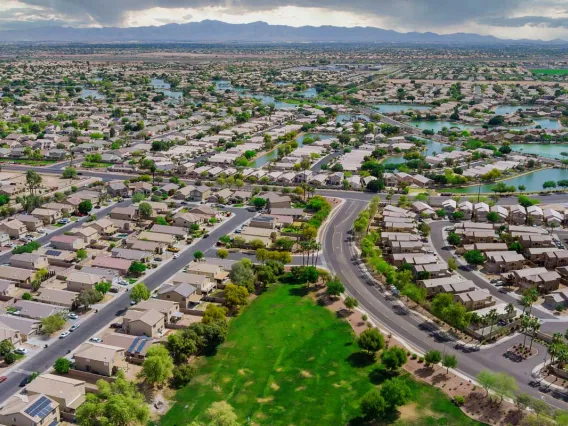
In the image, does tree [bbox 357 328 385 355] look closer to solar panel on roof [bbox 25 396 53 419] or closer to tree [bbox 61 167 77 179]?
solar panel on roof [bbox 25 396 53 419]

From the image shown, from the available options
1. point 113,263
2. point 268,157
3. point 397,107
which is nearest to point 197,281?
point 113,263

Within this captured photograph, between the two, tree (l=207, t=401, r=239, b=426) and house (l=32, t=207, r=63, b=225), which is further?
house (l=32, t=207, r=63, b=225)

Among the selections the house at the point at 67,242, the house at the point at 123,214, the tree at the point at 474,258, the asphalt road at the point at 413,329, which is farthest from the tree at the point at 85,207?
the tree at the point at 474,258

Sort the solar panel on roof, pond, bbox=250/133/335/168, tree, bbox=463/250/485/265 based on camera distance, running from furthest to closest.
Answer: pond, bbox=250/133/335/168, tree, bbox=463/250/485/265, the solar panel on roof

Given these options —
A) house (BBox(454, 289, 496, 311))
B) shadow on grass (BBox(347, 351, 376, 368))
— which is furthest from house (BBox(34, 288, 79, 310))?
house (BBox(454, 289, 496, 311))

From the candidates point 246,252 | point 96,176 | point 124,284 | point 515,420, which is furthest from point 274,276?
point 96,176

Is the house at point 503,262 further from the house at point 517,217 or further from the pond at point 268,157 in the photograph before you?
the pond at point 268,157
